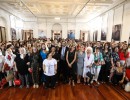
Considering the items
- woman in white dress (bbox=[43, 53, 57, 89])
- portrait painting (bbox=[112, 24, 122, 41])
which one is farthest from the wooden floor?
portrait painting (bbox=[112, 24, 122, 41])

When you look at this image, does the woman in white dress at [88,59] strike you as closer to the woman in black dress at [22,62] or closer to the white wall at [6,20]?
the woman in black dress at [22,62]

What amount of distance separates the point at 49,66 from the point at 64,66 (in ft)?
3.12

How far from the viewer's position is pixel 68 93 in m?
4.04

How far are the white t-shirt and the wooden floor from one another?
66cm

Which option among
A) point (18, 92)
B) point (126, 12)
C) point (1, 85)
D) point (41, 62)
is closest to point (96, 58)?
point (41, 62)

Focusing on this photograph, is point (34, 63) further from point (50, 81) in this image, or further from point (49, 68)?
point (50, 81)

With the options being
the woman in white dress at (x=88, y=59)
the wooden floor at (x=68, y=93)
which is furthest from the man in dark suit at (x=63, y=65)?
the woman in white dress at (x=88, y=59)

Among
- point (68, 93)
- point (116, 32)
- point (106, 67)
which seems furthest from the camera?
point (116, 32)

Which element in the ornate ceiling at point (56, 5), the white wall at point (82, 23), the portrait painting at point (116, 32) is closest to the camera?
the white wall at point (82, 23)

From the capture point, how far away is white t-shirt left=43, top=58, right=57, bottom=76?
4.12 m

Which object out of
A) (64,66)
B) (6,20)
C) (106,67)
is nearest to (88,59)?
(106,67)

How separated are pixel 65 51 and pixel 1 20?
811 cm

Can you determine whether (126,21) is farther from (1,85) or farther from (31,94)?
(1,85)

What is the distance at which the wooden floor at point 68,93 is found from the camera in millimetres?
3773
